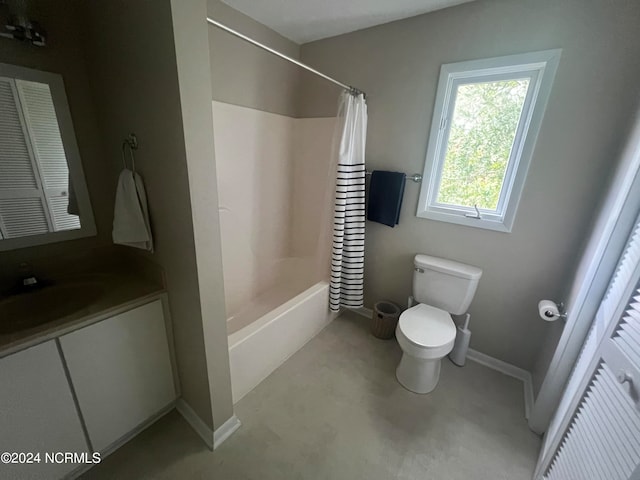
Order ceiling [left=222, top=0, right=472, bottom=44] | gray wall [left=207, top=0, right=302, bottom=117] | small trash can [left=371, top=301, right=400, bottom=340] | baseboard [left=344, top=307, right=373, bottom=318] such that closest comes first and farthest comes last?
ceiling [left=222, top=0, right=472, bottom=44], gray wall [left=207, top=0, right=302, bottom=117], small trash can [left=371, top=301, right=400, bottom=340], baseboard [left=344, top=307, right=373, bottom=318]

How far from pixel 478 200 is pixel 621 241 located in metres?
0.82

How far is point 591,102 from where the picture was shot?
1.33 meters

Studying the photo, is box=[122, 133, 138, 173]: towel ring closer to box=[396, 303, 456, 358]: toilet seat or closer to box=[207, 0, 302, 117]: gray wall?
box=[207, 0, 302, 117]: gray wall

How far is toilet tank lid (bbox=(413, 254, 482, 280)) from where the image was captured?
5.69 ft

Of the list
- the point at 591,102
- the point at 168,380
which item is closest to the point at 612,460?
the point at 591,102

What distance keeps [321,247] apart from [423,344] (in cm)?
109

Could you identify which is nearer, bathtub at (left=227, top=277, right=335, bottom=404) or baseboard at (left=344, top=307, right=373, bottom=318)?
bathtub at (left=227, top=277, right=335, bottom=404)

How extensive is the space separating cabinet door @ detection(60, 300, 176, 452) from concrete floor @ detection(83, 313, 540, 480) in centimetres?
16

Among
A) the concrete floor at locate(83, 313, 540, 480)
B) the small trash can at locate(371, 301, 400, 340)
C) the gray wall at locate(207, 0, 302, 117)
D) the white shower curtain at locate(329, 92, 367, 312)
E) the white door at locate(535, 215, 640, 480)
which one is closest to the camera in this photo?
the white door at locate(535, 215, 640, 480)

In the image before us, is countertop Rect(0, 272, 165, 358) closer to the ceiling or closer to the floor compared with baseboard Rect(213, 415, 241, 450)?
closer to the ceiling

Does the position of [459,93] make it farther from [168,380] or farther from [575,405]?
[168,380]

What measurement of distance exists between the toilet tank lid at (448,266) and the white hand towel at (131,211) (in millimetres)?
1730

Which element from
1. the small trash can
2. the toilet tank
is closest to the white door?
the toilet tank

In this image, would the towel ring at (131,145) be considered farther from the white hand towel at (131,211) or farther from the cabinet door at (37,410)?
the cabinet door at (37,410)
